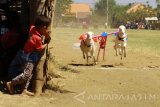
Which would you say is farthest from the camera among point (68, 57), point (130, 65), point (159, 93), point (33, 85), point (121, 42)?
point (68, 57)

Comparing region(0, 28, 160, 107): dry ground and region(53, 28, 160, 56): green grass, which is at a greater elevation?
region(0, 28, 160, 107): dry ground

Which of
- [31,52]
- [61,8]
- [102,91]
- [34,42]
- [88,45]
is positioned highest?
[34,42]

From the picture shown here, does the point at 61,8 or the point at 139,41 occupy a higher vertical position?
the point at 139,41

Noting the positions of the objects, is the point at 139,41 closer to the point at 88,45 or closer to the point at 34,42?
the point at 88,45

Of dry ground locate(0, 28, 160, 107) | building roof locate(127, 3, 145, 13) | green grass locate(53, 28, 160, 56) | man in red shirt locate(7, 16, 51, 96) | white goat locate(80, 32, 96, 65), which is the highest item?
man in red shirt locate(7, 16, 51, 96)

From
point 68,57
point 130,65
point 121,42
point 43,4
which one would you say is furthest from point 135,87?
point 68,57

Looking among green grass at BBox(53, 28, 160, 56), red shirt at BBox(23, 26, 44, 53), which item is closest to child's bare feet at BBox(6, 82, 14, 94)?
red shirt at BBox(23, 26, 44, 53)

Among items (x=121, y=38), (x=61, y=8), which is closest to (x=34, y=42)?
(x=121, y=38)

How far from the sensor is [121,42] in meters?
17.8

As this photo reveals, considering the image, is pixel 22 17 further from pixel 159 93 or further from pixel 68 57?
pixel 68 57

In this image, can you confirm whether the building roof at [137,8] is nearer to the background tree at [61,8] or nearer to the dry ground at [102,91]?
the background tree at [61,8]

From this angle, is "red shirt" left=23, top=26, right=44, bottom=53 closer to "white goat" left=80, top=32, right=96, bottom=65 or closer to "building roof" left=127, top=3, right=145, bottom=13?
"white goat" left=80, top=32, right=96, bottom=65

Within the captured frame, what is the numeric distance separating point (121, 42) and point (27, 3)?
714cm

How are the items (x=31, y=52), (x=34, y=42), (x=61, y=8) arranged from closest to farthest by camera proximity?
(x=34, y=42) → (x=31, y=52) → (x=61, y=8)
